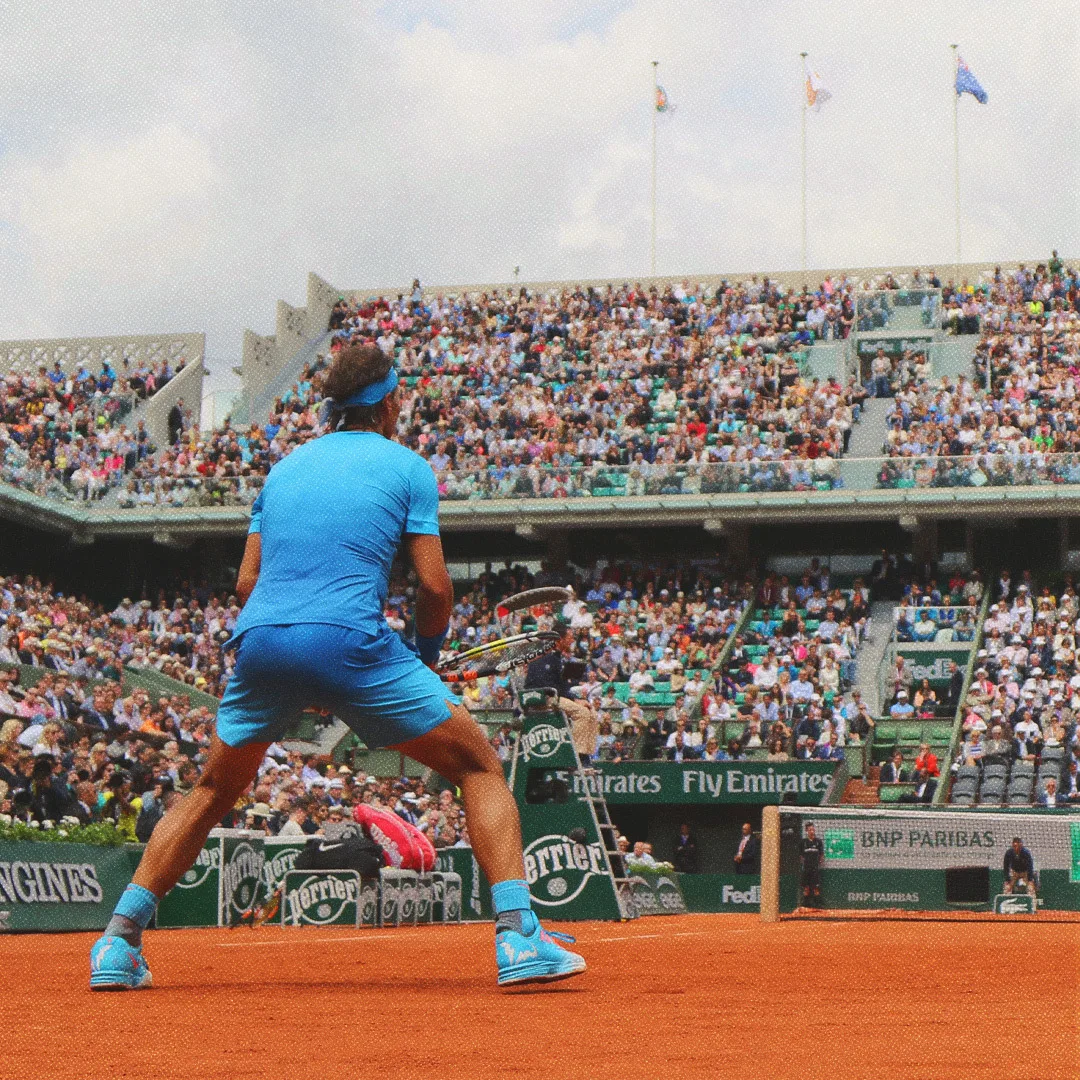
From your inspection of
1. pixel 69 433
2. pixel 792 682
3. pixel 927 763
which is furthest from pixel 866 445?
pixel 69 433

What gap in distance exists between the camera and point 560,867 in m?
17.7

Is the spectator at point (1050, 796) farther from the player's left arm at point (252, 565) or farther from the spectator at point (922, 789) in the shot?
the player's left arm at point (252, 565)

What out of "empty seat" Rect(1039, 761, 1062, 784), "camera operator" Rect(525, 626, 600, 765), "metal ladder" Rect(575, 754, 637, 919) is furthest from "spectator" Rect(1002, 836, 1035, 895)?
"empty seat" Rect(1039, 761, 1062, 784)

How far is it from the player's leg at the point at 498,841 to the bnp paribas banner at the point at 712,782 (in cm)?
2110

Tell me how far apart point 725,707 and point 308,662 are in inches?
955

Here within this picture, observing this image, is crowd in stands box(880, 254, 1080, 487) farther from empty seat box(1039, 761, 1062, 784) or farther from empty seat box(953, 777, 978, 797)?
empty seat box(1039, 761, 1062, 784)

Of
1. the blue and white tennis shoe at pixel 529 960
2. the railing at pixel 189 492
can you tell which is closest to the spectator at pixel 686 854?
the railing at pixel 189 492

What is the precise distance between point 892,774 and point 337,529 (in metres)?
23.2

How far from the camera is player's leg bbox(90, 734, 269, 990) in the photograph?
5.88 metres

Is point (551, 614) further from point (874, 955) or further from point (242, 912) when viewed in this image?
point (874, 955)

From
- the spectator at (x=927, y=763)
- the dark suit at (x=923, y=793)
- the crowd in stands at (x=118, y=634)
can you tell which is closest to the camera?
the dark suit at (x=923, y=793)

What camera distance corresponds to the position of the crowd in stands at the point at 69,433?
35438mm

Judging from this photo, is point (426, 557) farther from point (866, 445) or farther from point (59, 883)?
point (866, 445)

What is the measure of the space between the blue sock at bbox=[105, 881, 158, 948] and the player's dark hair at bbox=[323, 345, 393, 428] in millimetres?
1714
